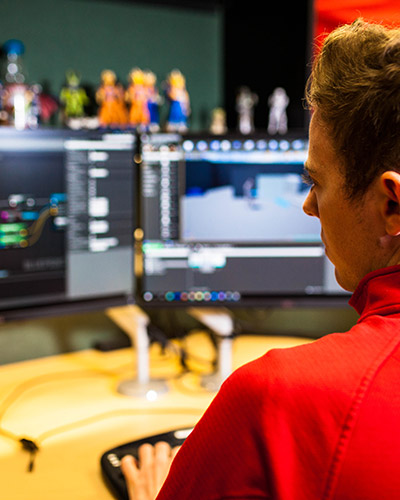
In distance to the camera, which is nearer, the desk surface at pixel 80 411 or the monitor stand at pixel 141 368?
the desk surface at pixel 80 411

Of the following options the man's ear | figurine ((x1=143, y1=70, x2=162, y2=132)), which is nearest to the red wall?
figurine ((x1=143, y1=70, x2=162, y2=132))

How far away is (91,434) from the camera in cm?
106

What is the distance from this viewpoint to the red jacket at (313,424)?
17.9 inches

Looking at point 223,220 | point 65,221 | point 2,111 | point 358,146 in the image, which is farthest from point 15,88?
point 358,146

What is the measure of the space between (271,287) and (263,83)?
669 mm

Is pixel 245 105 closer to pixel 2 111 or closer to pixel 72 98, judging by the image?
pixel 72 98

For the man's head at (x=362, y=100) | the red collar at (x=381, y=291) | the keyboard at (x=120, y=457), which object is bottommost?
the keyboard at (x=120, y=457)

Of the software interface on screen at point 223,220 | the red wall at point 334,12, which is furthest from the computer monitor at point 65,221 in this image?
the red wall at point 334,12

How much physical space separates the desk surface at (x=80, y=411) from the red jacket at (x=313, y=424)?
17.3 inches

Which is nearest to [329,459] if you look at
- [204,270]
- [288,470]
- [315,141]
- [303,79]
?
[288,470]

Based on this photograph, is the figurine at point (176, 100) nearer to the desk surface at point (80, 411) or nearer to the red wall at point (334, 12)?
the red wall at point (334, 12)

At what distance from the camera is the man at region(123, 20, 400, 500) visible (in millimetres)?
458

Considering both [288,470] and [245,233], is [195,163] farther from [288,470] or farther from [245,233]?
[288,470]

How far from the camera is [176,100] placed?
1619 millimetres
